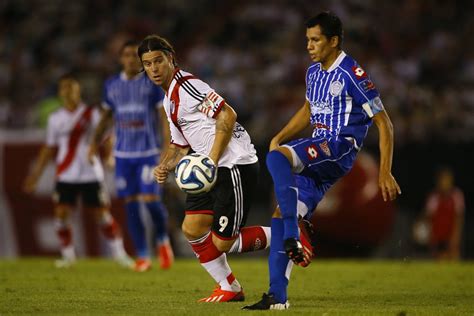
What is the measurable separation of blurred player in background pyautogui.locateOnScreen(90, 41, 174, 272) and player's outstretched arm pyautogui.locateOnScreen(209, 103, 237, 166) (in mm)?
3898

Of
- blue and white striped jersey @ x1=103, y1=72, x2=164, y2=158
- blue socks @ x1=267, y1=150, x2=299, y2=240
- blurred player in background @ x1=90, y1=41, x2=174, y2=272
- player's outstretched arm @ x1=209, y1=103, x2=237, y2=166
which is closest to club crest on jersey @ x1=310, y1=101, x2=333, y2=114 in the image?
player's outstretched arm @ x1=209, y1=103, x2=237, y2=166

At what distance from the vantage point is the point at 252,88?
17625 millimetres

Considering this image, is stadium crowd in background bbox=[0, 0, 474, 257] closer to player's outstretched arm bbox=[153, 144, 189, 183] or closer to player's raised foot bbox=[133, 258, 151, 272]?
player's raised foot bbox=[133, 258, 151, 272]

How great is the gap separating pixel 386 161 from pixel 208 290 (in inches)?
97.5

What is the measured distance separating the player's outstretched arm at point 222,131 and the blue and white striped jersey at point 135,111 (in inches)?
160

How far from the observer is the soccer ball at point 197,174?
21.8ft

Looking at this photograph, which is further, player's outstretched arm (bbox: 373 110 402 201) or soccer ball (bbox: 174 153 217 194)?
soccer ball (bbox: 174 153 217 194)

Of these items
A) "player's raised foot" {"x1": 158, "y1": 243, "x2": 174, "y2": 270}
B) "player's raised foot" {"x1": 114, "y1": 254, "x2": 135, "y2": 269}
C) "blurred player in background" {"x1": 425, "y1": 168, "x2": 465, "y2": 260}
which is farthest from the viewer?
"blurred player in background" {"x1": 425, "y1": 168, "x2": 465, "y2": 260}

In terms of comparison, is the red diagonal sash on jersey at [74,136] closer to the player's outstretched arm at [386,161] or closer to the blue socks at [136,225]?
the blue socks at [136,225]

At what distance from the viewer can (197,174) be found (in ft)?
21.7

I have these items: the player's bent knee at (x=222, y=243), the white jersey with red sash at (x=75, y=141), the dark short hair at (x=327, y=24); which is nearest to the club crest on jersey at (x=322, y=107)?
the dark short hair at (x=327, y=24)

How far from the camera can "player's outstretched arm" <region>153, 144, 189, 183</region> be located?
699 centimetres

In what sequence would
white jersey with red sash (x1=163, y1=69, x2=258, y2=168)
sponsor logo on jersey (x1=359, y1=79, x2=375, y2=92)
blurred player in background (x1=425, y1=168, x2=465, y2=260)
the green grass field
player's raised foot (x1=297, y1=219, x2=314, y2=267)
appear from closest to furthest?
player's raised foot (x1=297, y1=219, x2=314, y2=267)
the green grass field
sponsor logo on jersey (x1=359, y1=79, x2=375, y2=92)
white jersey with red sash (x1=163, y1=69, x2=258, y2=168)
blurred player in background (x1=425, y1=168, x2=465, y2=260)

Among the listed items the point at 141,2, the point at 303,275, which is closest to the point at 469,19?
the point at 141,2
